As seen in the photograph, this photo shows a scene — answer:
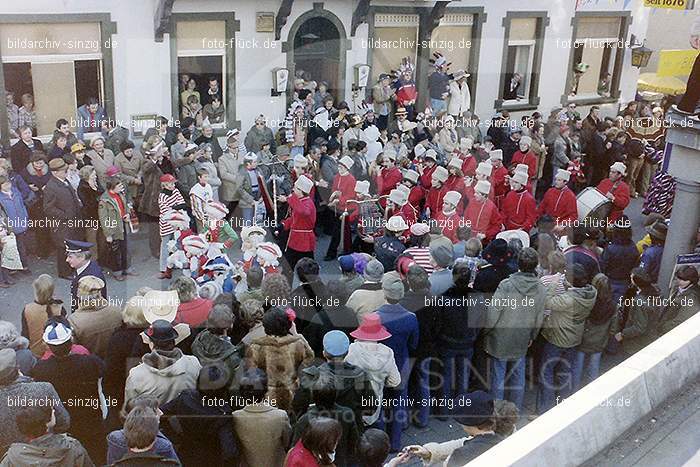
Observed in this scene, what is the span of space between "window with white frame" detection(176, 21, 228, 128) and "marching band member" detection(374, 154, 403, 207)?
11.7ft

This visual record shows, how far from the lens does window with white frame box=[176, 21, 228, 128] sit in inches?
509

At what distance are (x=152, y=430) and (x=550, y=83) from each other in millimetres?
15938

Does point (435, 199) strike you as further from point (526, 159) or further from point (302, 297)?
point (302, 297)

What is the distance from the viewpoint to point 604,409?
336cm

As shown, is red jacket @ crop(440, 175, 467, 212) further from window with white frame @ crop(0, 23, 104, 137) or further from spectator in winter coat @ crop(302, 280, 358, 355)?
window with white frame @ crop(0, 23, 104, 137)

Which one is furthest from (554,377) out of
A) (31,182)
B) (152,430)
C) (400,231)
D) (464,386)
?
(31,182)

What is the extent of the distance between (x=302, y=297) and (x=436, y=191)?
438 cm

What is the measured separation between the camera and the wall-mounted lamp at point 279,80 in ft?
44.8

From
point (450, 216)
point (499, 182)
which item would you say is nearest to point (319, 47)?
point (499, 182)

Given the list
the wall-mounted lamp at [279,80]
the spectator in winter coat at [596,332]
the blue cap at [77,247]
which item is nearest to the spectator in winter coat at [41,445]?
the blue cap at [77,247]

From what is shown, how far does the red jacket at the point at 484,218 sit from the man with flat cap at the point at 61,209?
482cm

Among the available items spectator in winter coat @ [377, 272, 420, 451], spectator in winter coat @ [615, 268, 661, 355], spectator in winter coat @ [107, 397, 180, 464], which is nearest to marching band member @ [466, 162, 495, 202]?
spectator in winter coat @ [615, 268, 661, 355]

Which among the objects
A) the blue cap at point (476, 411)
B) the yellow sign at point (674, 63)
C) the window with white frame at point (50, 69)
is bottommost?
the blue cap at point (476, 411)

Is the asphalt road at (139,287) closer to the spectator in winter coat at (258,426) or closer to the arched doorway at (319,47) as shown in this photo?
the spectator in winter coat at (258,426)
